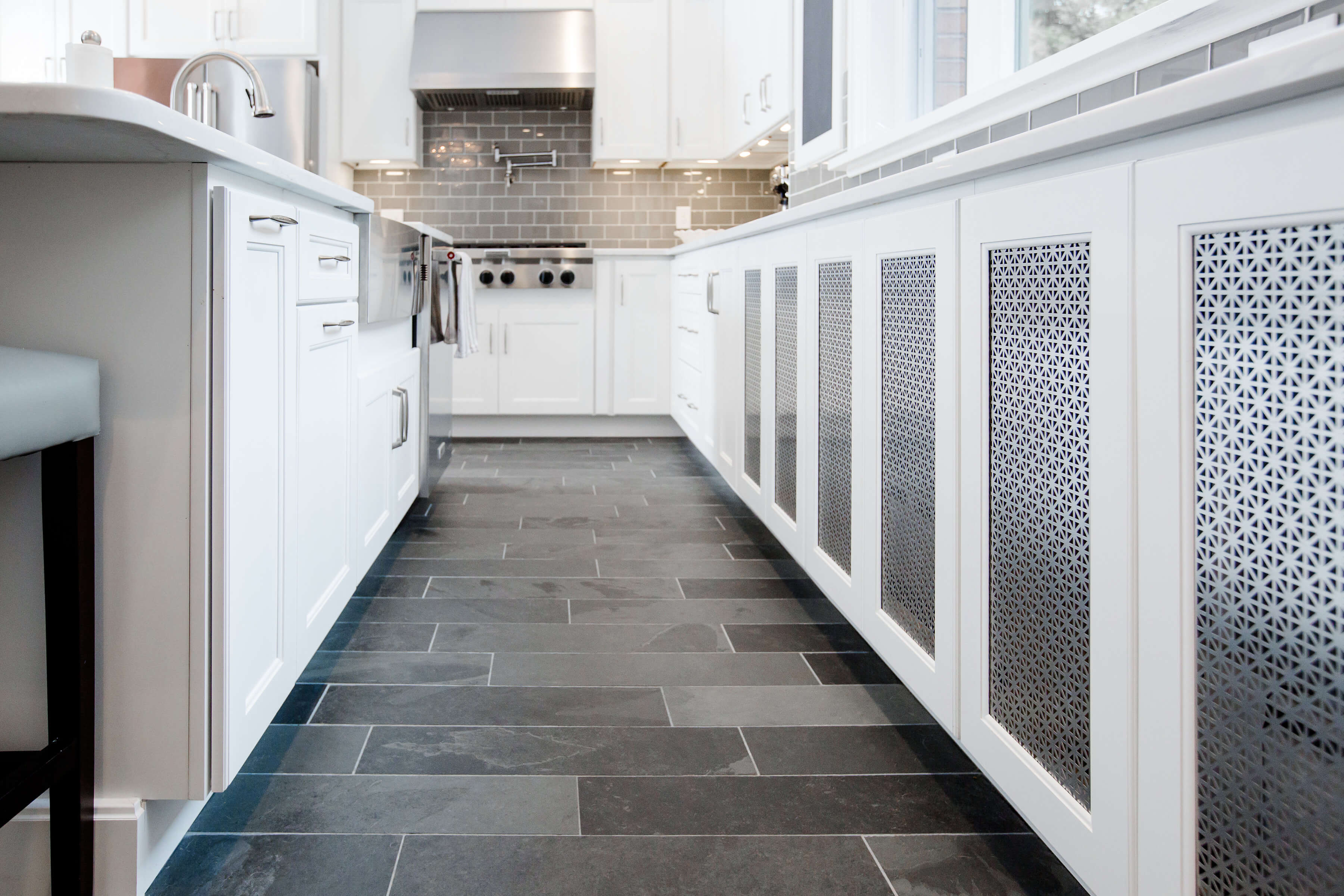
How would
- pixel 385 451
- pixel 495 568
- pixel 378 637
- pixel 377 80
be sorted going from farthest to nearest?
pixel 377 80 → pixel 495 568 → pixel 385 451 → pixel 378 637

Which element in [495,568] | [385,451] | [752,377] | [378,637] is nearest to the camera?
[378,637]

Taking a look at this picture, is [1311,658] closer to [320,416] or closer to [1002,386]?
[1002,386]

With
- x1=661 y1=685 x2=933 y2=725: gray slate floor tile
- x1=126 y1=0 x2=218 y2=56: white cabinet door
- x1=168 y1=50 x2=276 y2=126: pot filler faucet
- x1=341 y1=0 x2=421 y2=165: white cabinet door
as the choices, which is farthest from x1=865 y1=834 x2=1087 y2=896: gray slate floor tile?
x1=126 y1=0 x2=218 y2=56: white cabinet door

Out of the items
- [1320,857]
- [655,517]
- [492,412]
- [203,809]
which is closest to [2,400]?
[203,809]

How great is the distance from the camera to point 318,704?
187cm

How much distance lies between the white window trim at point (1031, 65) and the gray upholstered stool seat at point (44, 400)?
1404mm

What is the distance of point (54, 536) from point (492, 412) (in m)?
4.03

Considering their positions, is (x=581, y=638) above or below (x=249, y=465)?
below

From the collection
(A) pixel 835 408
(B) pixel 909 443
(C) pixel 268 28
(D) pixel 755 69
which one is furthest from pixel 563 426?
(B) pixel 909 443

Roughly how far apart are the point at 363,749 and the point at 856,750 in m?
0.78

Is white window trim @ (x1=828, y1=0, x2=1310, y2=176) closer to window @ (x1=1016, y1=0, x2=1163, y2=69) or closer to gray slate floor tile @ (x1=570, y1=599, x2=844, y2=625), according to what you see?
window @ (x1=1016, y1=0, x2=1163, y2=69)

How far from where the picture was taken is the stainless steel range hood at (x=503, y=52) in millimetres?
5184

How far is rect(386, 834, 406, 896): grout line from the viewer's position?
128 centimetres

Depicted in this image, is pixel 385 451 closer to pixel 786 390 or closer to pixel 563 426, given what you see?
pixel 786 390
